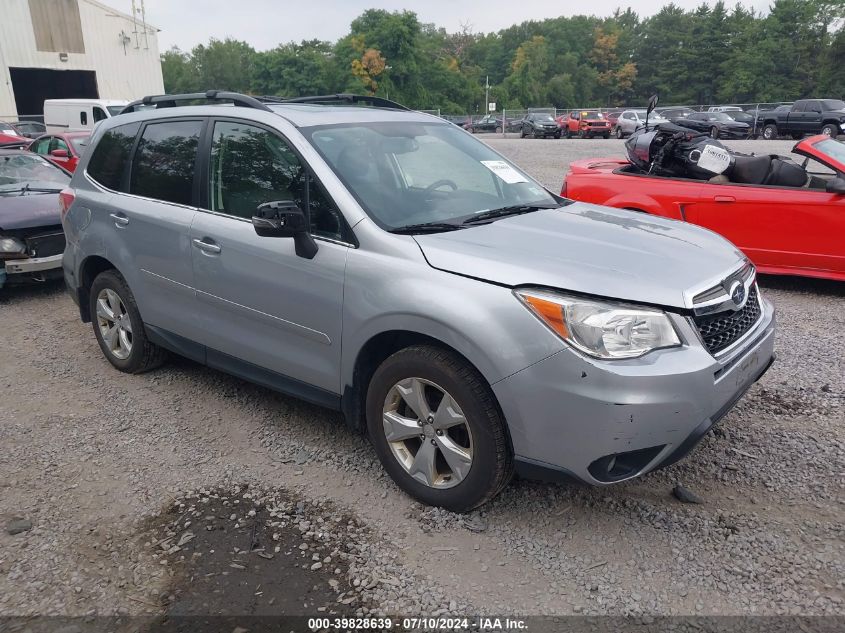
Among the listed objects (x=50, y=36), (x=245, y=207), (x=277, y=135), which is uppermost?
(x=50, y=36)

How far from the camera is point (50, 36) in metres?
32.3

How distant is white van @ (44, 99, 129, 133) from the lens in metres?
19.0

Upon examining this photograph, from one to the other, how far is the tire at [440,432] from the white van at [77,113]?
60.5ft

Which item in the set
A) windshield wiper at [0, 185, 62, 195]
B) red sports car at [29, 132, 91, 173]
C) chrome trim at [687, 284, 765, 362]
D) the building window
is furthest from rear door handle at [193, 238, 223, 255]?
the building window

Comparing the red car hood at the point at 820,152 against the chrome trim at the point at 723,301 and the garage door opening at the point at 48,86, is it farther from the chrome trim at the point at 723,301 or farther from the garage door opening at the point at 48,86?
the garage door opening at the point at 48,86

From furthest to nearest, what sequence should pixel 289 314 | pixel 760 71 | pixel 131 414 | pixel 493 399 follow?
pixel 760 71
pixel 131 414
pixel 289 314
pixel 493 399

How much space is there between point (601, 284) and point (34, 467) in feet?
10.5

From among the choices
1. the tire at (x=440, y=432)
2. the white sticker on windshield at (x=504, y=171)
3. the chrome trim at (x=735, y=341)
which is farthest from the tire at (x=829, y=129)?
the tire at (x=440, y=432)

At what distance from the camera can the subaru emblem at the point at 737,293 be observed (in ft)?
10.1

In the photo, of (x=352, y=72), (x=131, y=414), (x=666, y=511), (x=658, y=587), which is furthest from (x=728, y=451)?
(x=352, y=72)

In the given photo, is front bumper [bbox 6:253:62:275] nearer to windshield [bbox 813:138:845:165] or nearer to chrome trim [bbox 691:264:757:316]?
chrome trim [bbox 691:264:757:316]

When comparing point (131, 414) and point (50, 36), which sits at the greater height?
point (50, 36)

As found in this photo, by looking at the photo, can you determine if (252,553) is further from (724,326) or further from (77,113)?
(77,113)

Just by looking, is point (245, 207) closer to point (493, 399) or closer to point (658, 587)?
point (493, 399)
